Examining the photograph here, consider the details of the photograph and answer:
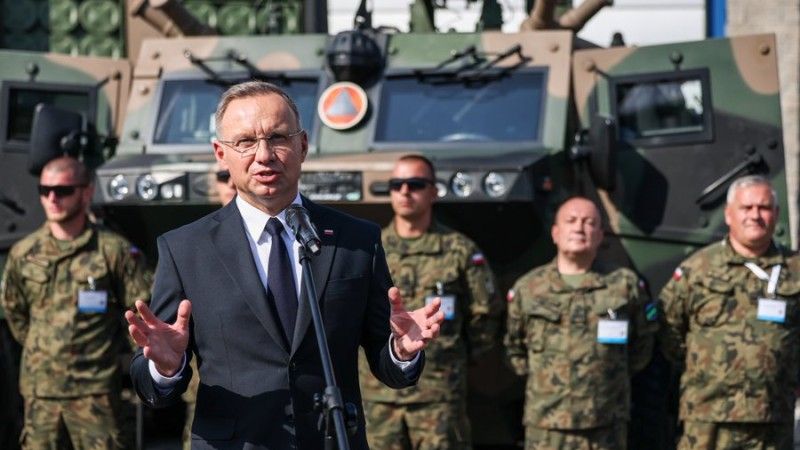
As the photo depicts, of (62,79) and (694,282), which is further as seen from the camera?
(62,79)

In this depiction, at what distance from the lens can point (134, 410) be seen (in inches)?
395

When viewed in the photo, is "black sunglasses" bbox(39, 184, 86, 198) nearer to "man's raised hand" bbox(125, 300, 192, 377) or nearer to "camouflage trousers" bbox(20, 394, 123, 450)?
"camouflage trousers" bbox(20, 394, 123, 450)

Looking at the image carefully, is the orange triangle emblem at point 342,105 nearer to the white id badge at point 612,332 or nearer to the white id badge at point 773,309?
the white id badge at point 612,332

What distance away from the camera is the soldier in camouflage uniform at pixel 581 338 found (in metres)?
7.66

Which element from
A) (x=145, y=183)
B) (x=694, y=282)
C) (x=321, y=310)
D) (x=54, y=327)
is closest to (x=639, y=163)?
(x=694, y=282)

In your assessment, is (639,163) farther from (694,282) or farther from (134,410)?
(134,410)

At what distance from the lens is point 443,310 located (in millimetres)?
7789

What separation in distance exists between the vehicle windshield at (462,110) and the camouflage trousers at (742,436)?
169 centimetres

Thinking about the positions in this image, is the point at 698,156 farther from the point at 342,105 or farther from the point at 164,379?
the point at 164,379

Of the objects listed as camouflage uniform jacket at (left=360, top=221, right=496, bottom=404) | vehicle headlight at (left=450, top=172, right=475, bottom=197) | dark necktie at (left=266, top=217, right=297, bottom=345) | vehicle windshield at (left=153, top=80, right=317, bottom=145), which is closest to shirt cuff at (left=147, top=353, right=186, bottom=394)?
dark necktie at (left=266, top=217, right=297, bottom=345)

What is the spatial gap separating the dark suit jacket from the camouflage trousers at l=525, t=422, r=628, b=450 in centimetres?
380

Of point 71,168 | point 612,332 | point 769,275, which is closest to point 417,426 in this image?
point 612,332

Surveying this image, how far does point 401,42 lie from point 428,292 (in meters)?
1.60

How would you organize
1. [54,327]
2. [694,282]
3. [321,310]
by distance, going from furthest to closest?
[54,327] → [694,282] → [321,310]
